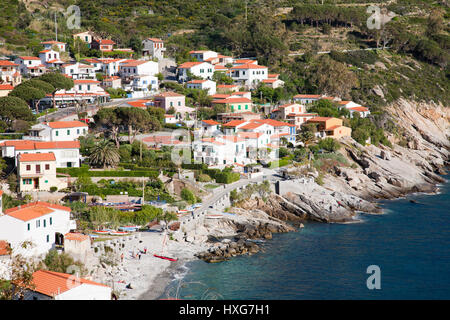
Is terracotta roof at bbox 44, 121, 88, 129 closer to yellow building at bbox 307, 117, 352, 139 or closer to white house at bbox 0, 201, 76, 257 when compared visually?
white house at bbox 0, 201, 76, 257

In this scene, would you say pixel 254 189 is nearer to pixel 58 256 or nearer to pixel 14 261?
pixel 58 256

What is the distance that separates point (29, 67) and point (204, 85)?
25.0 m

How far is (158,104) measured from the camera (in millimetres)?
74625

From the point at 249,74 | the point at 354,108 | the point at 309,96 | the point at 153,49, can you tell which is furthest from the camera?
the point at 153,49

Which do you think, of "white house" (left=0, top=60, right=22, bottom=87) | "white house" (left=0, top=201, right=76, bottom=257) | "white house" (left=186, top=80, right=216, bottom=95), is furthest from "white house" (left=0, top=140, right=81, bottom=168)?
"white house" (left=186, top=80, right=216, bottom=95)

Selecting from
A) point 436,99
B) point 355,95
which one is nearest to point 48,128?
point 355,95

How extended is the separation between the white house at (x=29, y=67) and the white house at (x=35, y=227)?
1955 inches

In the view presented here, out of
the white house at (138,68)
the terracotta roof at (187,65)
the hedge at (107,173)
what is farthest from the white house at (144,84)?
the hedge at (107,173)

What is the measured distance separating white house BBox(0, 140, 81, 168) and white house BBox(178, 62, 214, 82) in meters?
36.1

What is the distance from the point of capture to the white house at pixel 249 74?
9062 cm

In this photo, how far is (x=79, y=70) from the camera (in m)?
84.6

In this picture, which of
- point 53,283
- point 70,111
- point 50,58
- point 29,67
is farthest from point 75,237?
point 50,58

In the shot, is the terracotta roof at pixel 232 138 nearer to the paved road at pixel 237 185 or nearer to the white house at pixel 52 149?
the paved road at pixel 237 185

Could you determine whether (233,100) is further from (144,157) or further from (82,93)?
(144,157)
